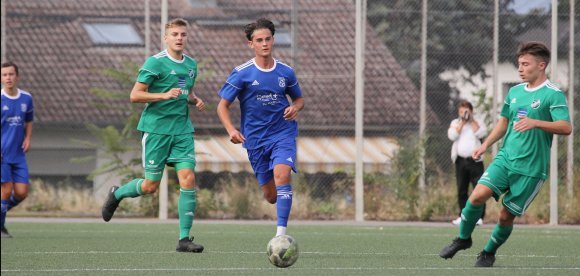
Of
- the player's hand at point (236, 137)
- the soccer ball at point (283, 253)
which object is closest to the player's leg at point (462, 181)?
the player's hand at point (236, 137)

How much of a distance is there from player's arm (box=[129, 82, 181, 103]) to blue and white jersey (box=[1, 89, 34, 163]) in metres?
3.05

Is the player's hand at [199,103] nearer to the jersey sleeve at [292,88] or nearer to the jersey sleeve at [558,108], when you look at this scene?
the jersey sleeve at [292,88]

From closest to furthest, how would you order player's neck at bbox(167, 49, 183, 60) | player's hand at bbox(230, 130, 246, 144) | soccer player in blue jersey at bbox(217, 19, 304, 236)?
player's hand at bbox(230, 130, 246, 144)
soccer player in blue jersey at bbox(217, 19, 304, 236)
player's neck at bbox(167, 49, 183, 60)

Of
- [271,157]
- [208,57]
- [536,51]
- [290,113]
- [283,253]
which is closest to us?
[283,253]

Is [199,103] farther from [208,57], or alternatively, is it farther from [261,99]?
[208,57]

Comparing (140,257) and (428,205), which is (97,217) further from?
(140,257)

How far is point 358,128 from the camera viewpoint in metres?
19.7

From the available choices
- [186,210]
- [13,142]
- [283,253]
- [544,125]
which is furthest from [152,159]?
[544,125]

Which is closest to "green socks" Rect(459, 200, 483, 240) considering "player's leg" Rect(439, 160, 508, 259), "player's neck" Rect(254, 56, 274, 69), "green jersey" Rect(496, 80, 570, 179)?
"player's leg" Rect(439, 160, 508, 259)

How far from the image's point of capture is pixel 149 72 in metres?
11.0

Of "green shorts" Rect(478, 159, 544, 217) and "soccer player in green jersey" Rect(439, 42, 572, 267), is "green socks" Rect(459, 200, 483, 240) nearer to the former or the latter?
"soccer player in green jersey" Rect(439, 42, 572, 267)

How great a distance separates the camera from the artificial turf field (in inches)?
354

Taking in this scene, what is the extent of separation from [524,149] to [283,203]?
2.20m

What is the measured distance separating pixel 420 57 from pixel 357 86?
1144 millimetres
